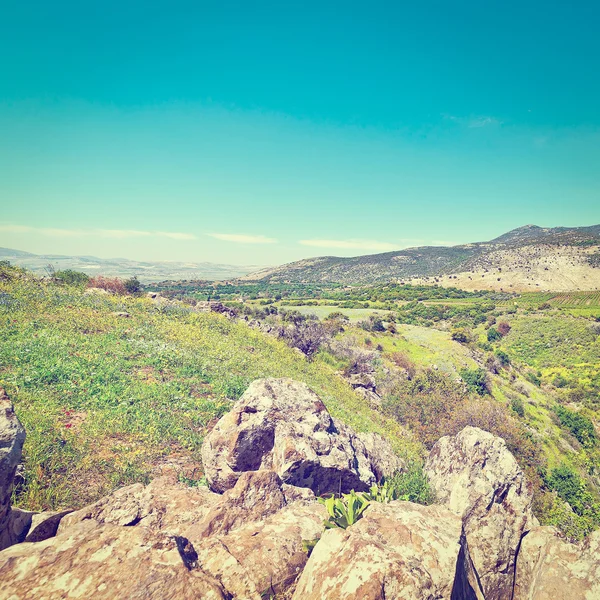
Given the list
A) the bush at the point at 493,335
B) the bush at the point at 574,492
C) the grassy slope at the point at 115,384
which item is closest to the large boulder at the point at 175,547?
the grassy slope at the point at 115,384

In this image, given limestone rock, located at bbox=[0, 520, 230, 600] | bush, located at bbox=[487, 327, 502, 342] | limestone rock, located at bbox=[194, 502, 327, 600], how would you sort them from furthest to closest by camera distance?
bush, located at bbox=[487, 327, 502, 342]
limestone rock, located at bbox=[194, 502, 327, 600]
limestone rock, located at bbox=[0, 520, 230, 600]

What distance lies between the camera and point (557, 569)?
6.43 meters

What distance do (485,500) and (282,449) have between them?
5.56m

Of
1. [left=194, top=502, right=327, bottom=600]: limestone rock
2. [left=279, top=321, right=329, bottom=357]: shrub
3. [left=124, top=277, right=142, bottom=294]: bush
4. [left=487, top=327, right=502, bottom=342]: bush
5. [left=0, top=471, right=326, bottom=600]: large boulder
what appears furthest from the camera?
[left=487, top=327, right=502, bottom=342]: bush

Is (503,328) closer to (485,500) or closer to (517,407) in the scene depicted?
(517,407)

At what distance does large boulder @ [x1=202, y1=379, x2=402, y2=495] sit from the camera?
332 inches

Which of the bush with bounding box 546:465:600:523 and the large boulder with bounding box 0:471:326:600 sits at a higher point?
the large boulder with bounding box 0:471:326:600

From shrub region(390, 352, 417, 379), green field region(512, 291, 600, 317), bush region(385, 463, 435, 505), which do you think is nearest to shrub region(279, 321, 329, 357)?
shrub region(390, 352, 417, 379)

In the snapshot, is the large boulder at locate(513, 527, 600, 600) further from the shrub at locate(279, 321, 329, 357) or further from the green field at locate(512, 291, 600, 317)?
the green field at locate(512, 291, 600, 317)

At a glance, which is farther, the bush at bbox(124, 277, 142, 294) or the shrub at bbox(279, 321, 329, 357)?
the bush at bbox(124, 277, 142, 294)

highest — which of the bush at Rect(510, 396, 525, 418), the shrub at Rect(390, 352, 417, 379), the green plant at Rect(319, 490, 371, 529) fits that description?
the green plant at Rect(319, 490, 371, 529)

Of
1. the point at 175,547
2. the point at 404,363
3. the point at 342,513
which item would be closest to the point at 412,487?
the point at 342,513

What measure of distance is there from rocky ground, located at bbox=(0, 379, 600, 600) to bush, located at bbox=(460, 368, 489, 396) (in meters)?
21.8

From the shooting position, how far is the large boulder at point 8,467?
470 cm
